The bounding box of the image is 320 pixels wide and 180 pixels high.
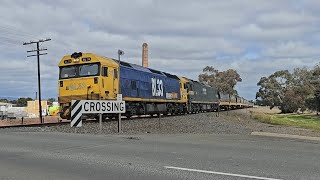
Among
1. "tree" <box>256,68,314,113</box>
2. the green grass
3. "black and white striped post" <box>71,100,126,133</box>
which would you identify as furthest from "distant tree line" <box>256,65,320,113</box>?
"black and white striped post" <box>71,100,126,133</box>

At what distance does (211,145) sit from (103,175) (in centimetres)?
580

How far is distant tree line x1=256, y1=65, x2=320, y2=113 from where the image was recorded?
73.6 metres

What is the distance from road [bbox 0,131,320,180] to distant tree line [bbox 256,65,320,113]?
6165 centimetres

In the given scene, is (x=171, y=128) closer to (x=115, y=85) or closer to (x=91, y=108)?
(x=91, y=108)

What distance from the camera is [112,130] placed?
20.4 m

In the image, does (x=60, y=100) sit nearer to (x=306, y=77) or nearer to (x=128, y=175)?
(x=128, y=175)

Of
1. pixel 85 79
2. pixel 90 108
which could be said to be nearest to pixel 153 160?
pixel 90 108

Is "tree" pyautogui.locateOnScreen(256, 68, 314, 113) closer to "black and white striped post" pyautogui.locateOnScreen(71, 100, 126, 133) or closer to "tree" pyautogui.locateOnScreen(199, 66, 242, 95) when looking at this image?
"tree" pyautogui.locateOnScreen(199, 66, 242, 95)

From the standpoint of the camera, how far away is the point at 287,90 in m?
96.8

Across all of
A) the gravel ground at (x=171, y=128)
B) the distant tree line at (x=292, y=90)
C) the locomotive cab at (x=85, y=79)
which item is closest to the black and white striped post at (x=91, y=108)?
→ the gravel ground at (x=171, y=128)

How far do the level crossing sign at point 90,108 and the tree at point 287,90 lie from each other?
63.7m

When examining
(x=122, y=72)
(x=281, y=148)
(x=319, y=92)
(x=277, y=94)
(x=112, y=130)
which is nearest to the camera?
(x=281, y=148)

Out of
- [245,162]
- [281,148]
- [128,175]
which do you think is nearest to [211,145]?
[281,148]

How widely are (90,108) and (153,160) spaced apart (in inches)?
381
